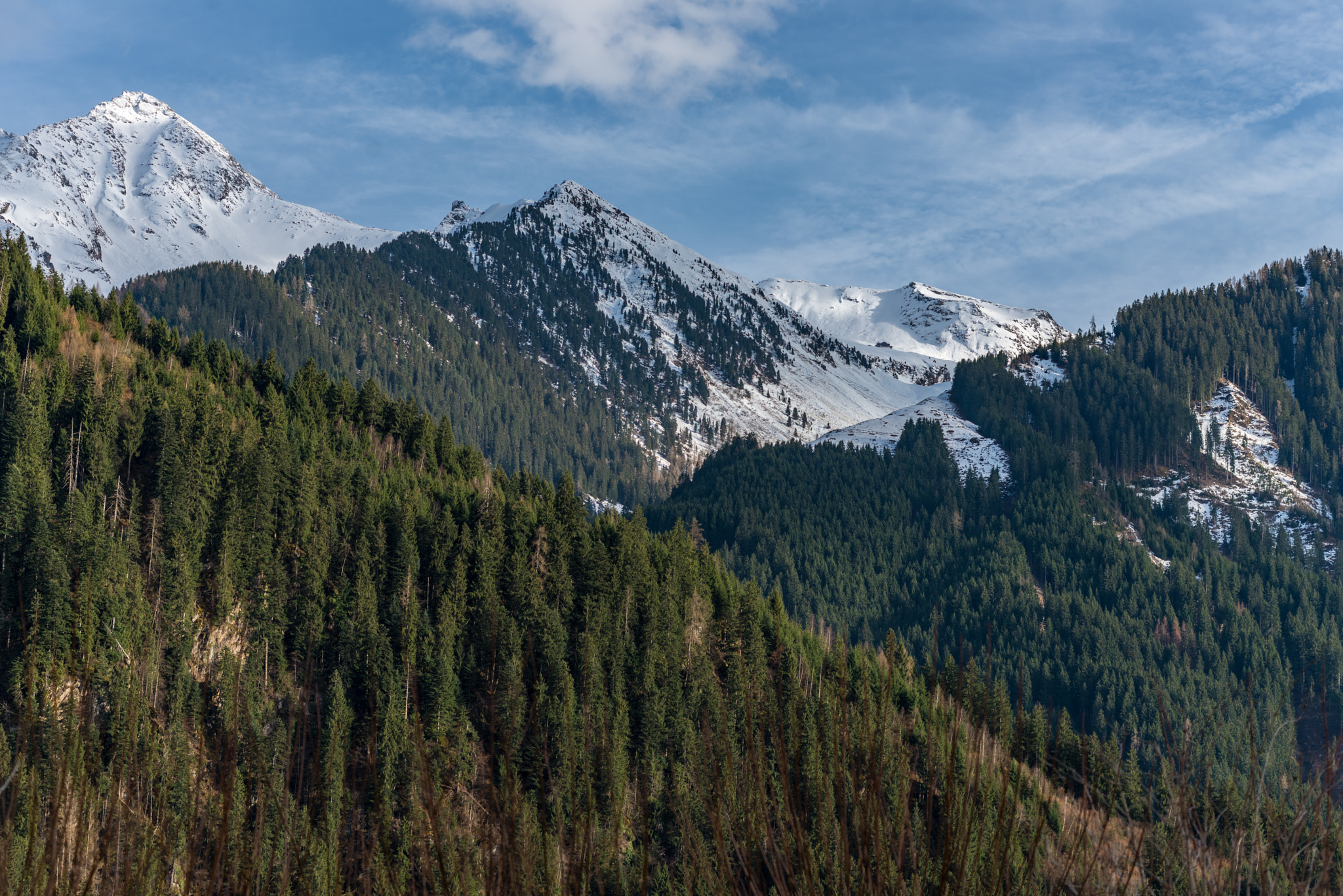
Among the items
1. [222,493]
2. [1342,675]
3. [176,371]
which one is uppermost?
[176,371]

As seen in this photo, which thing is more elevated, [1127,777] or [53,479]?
[53,479]

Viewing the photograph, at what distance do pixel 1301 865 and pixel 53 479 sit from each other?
85729 mm

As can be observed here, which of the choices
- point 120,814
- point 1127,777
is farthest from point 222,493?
point 120,814

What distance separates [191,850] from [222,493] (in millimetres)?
80369

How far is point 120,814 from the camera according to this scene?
7.45 metres

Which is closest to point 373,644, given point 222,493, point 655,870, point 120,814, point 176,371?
point 222,493

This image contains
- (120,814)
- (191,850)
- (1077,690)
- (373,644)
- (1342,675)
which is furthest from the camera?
(1342,675)

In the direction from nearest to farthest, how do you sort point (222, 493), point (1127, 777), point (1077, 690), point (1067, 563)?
point (1127, 777) → point (222, 493) → point (1077, 690) → point (1067, 563)

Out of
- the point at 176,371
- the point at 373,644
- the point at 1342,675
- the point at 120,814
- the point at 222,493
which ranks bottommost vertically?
the point at 1342,675

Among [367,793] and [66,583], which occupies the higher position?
[66,583]

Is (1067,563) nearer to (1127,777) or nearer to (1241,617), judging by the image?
(1241,617)

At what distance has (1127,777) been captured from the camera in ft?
160

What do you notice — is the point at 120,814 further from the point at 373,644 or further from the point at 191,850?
the point at 373,644

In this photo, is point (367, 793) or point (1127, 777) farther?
point (367, 793)
